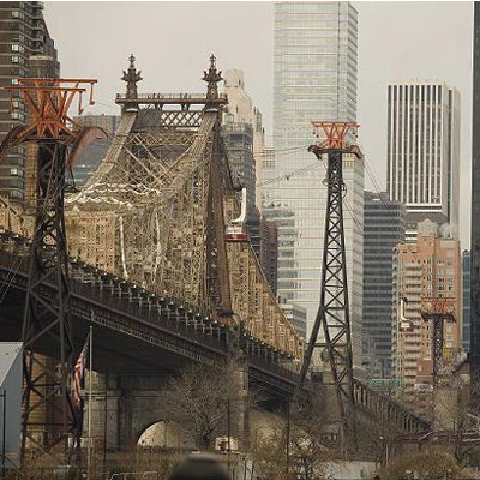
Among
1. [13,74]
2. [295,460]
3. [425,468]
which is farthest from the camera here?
[13,74]

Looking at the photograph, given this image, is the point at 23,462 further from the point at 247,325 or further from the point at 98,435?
the point at 247,325

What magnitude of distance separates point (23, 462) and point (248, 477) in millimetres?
19163

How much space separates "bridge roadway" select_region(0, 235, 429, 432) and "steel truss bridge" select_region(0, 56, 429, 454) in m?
0.14

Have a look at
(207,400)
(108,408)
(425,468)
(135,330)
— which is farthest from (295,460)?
(108,408)

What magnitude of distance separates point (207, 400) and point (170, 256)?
26857 millimetres

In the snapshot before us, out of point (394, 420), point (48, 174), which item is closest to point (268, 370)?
point (394, 420)

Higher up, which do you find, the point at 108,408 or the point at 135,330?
the point at 135,330

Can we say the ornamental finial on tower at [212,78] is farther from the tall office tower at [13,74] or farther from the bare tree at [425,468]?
the bare tree at [425,468]

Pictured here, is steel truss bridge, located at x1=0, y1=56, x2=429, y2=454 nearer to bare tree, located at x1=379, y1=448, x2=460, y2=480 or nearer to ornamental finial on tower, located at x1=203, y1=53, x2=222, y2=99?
ornamental finial on tower, located at x1=203, y1=53, x2=222, y2=99

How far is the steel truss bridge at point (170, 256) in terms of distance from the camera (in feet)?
449

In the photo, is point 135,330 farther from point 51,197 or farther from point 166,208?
point 51,197

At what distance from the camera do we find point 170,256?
169m

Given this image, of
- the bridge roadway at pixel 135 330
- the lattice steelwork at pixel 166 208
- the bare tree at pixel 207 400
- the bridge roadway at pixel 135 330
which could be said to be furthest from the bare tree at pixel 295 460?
the lattice steelwork at pixel 166 208

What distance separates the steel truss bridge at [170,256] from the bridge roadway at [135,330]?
14 centimetres
